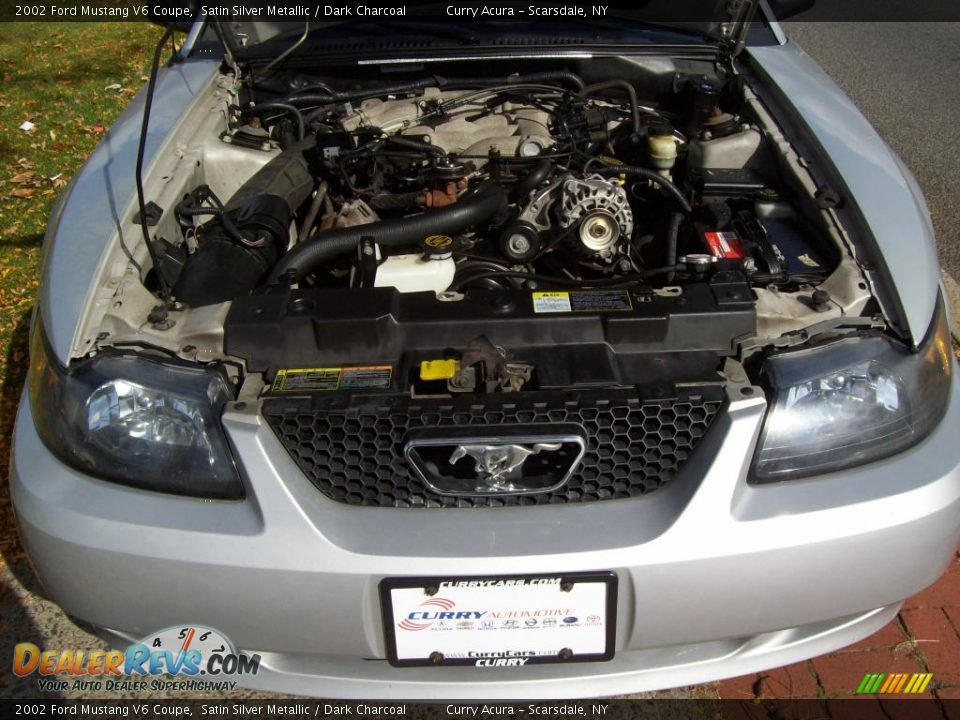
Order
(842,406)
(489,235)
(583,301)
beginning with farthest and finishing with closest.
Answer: (489,235) → (583,301) → (842,406)

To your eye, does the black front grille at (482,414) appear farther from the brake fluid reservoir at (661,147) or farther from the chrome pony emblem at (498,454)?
the brake fluid reservoir at (661,147)

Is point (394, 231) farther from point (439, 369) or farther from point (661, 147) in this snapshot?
point (661, 147)

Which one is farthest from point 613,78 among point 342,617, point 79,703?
point 79,703

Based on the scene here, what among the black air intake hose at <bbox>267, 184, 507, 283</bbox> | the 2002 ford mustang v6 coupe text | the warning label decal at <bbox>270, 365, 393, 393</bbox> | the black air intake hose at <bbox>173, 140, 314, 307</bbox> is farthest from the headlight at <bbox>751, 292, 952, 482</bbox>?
the black air intake hose at <bbox>173, 140, 314, 307</bbox>

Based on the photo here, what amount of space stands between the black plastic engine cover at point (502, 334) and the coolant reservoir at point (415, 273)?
0.24m

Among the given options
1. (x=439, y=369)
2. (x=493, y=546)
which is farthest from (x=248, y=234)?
(x=493, y=546)

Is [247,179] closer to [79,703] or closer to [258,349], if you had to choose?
[258,349]

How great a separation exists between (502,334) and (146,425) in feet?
2.28

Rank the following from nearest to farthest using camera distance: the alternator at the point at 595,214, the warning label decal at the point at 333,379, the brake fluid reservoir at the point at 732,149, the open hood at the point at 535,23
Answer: the warning label decal at the point at 333,379 < the alternator at the point at 595,214 < the brake fluid reservoir at the point at 732,149 < the open hood at the point at 535,23

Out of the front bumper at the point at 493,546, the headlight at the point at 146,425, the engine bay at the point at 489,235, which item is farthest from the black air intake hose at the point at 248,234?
the front bumper at the point at 493,546

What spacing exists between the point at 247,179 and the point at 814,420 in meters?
1.64

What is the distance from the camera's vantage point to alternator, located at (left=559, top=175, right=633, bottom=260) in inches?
73.4

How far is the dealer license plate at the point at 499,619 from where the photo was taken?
1.35 m

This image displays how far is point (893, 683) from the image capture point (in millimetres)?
1835
